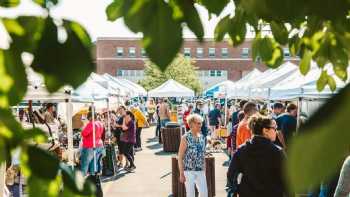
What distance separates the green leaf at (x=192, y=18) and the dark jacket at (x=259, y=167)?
376cm

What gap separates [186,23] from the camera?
1017mm

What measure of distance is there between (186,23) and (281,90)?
32.0 ft

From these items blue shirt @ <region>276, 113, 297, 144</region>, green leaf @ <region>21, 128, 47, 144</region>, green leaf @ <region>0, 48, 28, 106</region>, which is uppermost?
green leaf @ <region>0, 48, 28, 106</region>

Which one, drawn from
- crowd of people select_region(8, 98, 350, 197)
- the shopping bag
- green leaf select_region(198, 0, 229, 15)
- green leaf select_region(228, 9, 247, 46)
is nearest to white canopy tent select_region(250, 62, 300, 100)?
crowd of people select_region(8, 98, 350, 197)

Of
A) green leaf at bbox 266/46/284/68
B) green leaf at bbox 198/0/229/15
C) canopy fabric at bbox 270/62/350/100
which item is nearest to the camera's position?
green leaf at bbox 198/0/229/15

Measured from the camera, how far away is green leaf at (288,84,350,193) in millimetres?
398

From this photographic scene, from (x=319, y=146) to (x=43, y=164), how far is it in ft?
2.18

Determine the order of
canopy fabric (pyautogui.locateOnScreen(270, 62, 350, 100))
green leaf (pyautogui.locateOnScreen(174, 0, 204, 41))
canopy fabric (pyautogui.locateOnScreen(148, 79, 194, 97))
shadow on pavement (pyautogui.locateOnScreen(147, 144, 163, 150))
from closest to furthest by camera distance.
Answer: green leaf (pyautogui.locateOnScreen(174, 0, 204, 41))
canopy fabric (pyautogui.locateOnScreen(270, 62, 350, 100))
shadow on pavement (pyautogui.locateOnScreen(147, 144, 163, 150))
canopy fabric (pyautogui.locateOnScreen(148, 79, 194, 97))

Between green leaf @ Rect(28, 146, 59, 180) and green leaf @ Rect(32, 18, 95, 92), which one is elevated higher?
green leaf @ Rect(32, 18, 95, 92)

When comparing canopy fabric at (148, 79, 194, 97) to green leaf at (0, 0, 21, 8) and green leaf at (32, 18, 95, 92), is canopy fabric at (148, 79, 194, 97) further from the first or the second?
green leaf at (32, 18, 95, 92)

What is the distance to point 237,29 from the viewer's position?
2176 millimetres

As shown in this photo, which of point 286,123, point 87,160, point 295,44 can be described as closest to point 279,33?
point 295,44

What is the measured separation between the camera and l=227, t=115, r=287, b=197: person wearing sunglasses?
479 cm

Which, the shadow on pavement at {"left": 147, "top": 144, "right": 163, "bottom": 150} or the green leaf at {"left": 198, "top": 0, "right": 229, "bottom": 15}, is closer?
the green leaf at {"left": 198, "top": 0, "right": 229, "bottom": 15}
